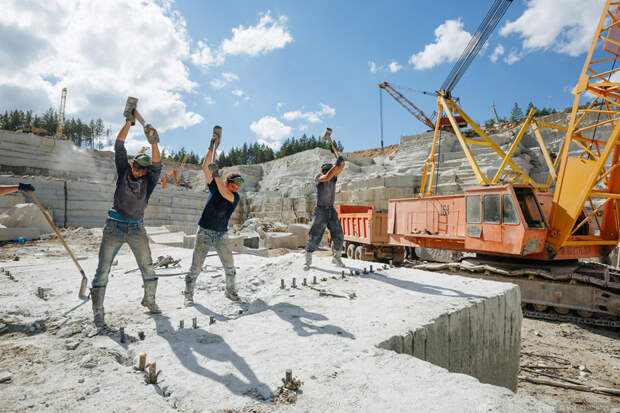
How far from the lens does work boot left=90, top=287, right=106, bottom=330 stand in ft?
10.1

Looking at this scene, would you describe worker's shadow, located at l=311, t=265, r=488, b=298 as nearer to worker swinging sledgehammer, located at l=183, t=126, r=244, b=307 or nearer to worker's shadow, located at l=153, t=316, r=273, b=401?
worker swinging sledgehammer, located at l=183, t=126, r=244, b=307

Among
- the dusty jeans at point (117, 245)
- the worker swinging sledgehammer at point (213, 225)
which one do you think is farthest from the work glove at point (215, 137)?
the dusty jeans at point (117, 245)

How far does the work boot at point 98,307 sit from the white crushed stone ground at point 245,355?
11cm

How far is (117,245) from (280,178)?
36.2 meters

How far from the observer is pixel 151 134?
3461mm

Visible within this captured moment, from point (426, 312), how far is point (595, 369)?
372 centimetres

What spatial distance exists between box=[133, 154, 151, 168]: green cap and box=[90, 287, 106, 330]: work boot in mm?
1346

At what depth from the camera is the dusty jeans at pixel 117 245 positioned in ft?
10.7

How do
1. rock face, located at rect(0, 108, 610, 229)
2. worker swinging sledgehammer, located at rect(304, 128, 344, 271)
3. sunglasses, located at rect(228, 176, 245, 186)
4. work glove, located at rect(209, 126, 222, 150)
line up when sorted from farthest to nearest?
rock face, located at rect(0, 108, 610, 229) < worker swinging sledgehammer, located at rect(304, 128, 344, 271) < sunglasses, located at rect(228, 176, 245, 186) < work glove, located at rect(209, 126, 222, 150)

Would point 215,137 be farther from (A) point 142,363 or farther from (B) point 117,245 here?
(A) point 142,363

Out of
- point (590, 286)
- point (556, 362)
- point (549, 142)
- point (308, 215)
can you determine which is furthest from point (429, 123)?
point (556, 362)

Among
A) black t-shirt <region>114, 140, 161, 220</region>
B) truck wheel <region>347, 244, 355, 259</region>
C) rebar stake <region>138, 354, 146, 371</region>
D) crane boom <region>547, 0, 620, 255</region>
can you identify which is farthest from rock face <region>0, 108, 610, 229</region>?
rebar stake <region>138, 354, 146, 371</region>

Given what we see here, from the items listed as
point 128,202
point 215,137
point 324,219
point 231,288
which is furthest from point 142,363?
point 324,219

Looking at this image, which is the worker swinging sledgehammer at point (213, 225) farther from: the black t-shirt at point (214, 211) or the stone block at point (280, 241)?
the stone block at point (280, 241)
